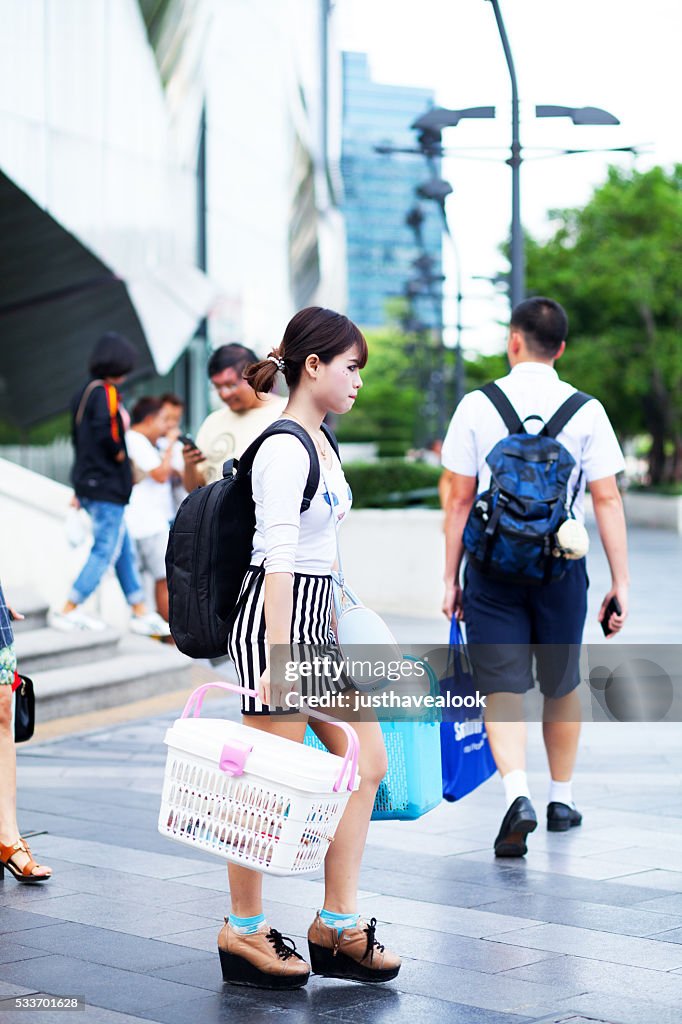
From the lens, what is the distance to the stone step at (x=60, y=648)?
29.6 ft

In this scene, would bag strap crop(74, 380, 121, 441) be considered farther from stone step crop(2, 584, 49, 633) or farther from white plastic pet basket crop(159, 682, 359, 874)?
white plastic pet basket crop(159, 682, 359, 874)

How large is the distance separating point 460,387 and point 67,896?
26.3 metres

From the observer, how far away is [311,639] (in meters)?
3.94

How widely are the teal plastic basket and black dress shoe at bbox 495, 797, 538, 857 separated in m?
1.13

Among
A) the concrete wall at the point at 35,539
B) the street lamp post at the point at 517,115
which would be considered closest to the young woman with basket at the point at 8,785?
the concrete wall at the point at 35,539

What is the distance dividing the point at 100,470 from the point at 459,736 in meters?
5.13

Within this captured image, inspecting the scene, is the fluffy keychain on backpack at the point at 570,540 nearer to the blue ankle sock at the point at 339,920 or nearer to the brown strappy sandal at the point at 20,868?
the blue ankle sock at the point at 339,920

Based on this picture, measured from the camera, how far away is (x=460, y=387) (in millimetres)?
30844

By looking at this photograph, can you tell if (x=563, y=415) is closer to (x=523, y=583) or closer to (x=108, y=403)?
(x=523, y=583)

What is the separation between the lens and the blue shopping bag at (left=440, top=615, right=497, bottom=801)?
5.59m

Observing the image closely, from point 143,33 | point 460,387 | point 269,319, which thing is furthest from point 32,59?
point 269,319

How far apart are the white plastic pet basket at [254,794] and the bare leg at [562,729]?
2336mm

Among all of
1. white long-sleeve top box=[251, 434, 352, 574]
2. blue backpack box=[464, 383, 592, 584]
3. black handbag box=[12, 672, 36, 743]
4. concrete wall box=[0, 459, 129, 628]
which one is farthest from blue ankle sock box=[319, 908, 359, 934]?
concrete wall box=[0, 459, 129, 628]

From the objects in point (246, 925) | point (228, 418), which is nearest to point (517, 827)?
point (246, 925)
